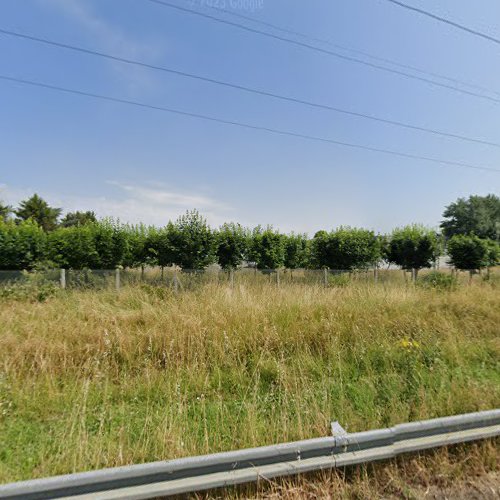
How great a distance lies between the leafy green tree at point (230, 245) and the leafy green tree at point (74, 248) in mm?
7113

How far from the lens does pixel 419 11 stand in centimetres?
722

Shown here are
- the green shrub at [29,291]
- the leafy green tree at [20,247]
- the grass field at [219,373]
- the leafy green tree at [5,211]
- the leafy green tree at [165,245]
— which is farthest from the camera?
the leafy green tree at [5,211]

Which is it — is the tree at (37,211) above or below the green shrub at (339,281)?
above

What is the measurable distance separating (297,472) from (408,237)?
2405 cm

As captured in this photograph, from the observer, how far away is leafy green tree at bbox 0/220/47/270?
13844 millimetres

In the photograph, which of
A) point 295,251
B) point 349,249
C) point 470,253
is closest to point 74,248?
point 295,251

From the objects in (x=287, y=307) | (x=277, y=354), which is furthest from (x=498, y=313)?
(x=277, y=354)

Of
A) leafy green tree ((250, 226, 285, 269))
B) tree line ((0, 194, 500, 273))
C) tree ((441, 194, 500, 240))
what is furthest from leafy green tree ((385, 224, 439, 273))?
tree ((441, 194, 500, 240))

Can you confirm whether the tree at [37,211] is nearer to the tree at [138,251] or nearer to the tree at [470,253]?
the tree at [138,251]

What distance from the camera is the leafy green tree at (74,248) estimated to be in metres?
16.5

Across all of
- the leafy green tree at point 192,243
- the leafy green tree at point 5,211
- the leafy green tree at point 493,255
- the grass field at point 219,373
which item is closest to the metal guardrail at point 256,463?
the grass field at point 219,373

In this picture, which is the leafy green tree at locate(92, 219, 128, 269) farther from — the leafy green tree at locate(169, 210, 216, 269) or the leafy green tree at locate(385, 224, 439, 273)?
the leafy green tree at locate(385, 224, 439, 273)

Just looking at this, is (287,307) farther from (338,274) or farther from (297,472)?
(338,274)

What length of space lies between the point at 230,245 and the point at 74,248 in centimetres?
868
